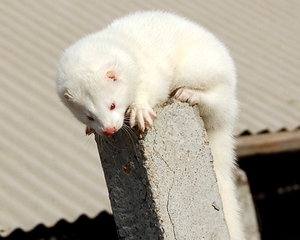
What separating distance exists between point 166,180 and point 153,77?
2.15ft

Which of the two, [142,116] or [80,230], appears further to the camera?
[80,230]

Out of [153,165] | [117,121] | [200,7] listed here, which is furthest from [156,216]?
[200,7]

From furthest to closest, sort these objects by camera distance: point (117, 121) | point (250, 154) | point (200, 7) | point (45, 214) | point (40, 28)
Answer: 1. point (200, 7)
2. point (40, 28)
3. point (250, 154)
4. point (45, 214)
5. point (117, 121)

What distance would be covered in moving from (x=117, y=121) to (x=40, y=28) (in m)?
4.10

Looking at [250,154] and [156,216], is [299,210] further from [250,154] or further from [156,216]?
[156,216]

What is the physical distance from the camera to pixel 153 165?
3.21m

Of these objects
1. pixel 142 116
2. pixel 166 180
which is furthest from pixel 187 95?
pixel 166 180

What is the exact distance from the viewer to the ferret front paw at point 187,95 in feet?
11.8

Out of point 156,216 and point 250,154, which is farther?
point 250,154

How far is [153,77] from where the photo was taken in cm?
372

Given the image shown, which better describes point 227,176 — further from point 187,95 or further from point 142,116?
point 142,116

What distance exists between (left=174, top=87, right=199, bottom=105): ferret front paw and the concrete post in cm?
17

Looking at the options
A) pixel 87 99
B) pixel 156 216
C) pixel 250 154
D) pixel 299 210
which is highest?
pixel 299 210

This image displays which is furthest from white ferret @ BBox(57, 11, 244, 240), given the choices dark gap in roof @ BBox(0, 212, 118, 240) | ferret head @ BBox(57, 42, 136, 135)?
dark gap in roof @ BBox(0, 212, 118, 240)
